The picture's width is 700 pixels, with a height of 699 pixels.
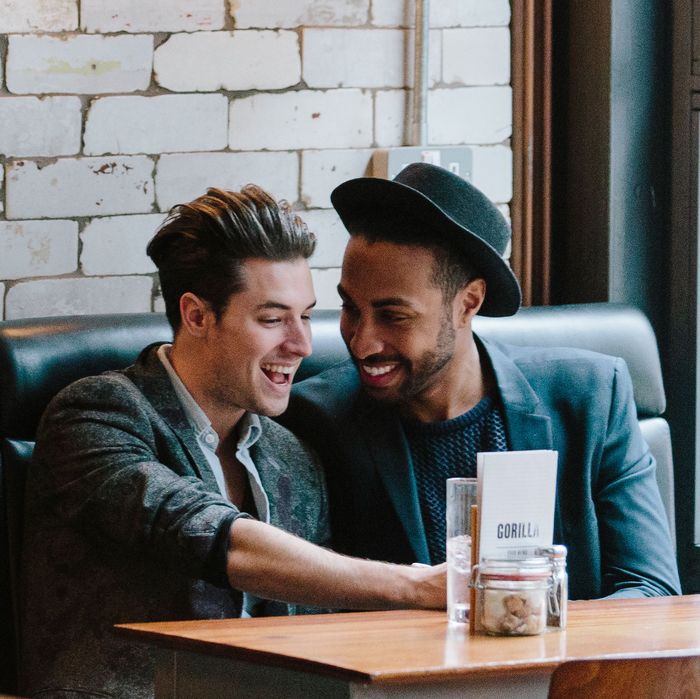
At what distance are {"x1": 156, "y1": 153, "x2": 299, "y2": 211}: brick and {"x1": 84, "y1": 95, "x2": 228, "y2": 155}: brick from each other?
0.03 metres

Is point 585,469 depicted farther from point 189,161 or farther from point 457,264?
point 189,161

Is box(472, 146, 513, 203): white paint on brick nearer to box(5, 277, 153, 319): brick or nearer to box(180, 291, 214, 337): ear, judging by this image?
box(5, 277, 153, 319): brick

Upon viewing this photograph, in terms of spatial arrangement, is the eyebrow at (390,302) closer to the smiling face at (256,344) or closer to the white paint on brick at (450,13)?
the smiling face at (256,344)

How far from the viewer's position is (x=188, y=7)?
2.74 metres

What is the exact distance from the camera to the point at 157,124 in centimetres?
275

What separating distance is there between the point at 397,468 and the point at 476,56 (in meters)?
1.12

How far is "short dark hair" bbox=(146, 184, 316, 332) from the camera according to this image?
6.97 feet

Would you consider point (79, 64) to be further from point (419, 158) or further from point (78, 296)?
point (419, 158)

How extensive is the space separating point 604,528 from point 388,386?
0.46 meters

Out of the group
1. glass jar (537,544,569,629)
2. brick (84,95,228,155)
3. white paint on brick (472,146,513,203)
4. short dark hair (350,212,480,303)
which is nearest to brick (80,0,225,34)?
brick (84,95,228,155)

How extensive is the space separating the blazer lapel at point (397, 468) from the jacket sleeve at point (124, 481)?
1.20ft

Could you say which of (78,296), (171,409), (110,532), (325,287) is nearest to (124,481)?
(110,532)

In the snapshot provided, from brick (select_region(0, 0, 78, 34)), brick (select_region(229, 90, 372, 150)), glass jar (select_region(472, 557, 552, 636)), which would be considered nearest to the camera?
glass jar (select_region(472, 557, 552, 636))

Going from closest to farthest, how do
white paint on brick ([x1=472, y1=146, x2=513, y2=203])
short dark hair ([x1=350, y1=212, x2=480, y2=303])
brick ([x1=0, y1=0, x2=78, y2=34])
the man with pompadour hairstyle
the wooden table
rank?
the wooden table < the man with pompadour hairstyle < short dark hair ([x1=350, y1=212, x2=480, y2=303]) < brick ([x1=0, y1=0, x2=78, y2=34]) < white paint on brick ([x1=472, y1=146, x2=513, y2=203])
